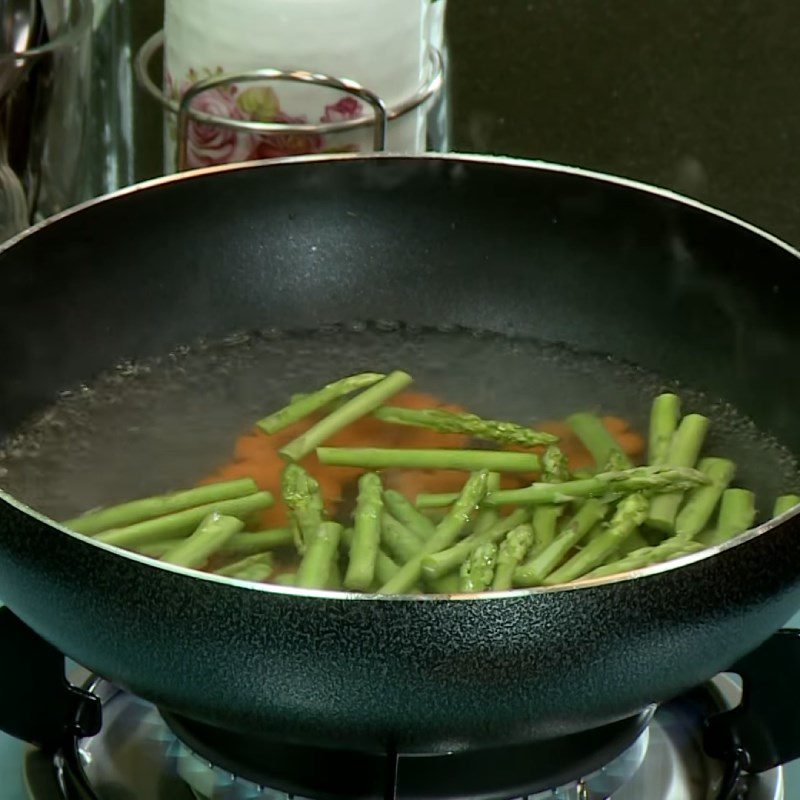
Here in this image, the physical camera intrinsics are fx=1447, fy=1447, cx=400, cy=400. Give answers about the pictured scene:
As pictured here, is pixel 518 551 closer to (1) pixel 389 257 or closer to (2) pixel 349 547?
(2) pixel 349 547

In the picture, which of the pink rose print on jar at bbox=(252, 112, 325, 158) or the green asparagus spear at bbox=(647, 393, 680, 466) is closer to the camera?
the green asparagus spear at bbox=(647, 393, 680, 466)

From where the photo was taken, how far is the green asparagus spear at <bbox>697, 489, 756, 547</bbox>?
0.80 metres

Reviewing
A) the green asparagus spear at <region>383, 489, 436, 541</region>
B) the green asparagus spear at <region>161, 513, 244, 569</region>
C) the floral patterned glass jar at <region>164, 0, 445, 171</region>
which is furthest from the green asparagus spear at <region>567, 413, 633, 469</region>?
the floral patterned glass jar at <region>164, 0, 445, 171</region>

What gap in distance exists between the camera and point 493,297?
978 millimetres

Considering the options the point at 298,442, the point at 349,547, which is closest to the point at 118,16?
the point at 298,442

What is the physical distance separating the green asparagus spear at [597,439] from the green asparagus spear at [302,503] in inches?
6.9

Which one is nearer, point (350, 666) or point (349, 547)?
point (350, 666)

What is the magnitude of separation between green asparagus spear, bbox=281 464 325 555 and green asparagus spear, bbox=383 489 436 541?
0.12 ft

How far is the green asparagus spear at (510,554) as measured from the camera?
2.39 feet

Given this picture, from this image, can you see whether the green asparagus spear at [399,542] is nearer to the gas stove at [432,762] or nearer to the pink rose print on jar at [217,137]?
the gas stove at [432,762]

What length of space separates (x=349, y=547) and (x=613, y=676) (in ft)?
0.65

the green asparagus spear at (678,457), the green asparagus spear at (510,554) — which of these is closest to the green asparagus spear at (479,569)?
the green asparagus spear at (510,554)

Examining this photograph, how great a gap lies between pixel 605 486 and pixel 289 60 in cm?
45

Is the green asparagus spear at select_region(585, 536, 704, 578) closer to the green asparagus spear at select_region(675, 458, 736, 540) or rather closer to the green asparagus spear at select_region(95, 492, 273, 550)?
the green asparagus spear at select_region(675, 458, 736, 540)
